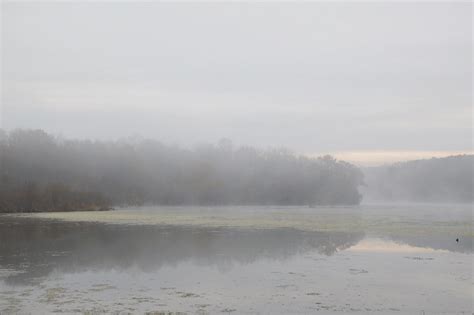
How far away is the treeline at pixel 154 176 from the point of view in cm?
8413

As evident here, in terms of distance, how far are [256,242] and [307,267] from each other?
8.87m

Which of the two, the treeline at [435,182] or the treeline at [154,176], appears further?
the treeline at [435,182]

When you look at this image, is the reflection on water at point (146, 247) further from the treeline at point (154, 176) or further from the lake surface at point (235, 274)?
the treeline at point (154, 176)

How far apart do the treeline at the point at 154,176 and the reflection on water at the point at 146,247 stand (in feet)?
157

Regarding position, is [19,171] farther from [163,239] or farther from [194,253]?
[194,253]

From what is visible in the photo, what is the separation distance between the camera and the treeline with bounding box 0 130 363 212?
8413 cm

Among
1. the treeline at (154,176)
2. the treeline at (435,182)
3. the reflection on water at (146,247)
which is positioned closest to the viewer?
the reflection on water at (146,247)

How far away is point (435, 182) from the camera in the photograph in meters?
184

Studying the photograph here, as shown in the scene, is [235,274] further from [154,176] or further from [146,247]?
[154,176]

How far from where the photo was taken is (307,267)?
1928cm

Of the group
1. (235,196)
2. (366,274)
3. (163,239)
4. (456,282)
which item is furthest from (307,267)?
(235,196)

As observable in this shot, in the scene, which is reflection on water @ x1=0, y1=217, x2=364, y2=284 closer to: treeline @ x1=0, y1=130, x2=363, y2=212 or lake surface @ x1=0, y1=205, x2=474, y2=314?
lake surface @ x1=0, y1=205, x2=474, y2=314

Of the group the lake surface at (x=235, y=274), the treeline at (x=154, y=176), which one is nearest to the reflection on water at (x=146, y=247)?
the lake surface at (x=235, y=274)

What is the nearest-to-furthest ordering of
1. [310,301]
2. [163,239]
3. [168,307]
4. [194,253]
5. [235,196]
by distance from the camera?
1. [168,307]
2. [310,301]
3. [194,253]
4. [163,239]
5. [235,196]
